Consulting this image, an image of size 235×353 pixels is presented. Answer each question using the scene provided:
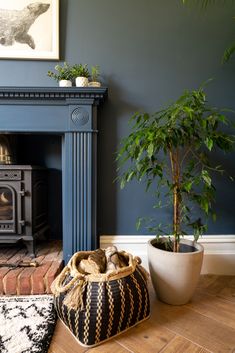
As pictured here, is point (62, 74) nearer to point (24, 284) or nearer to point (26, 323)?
point (24, 284)

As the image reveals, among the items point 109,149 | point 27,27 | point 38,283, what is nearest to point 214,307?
point 38,283

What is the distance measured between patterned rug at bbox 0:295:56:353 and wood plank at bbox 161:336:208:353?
55cm

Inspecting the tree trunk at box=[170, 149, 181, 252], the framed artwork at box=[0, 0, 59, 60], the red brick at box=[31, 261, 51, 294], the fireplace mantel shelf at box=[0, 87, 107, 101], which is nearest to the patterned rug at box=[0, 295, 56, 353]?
the red brick at box=[31, 261, 51, 294]

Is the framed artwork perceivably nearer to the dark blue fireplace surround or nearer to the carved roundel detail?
the dark blue fireplace surround

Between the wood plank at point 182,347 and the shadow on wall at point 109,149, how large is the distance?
793 mm

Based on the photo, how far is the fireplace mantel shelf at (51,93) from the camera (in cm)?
131

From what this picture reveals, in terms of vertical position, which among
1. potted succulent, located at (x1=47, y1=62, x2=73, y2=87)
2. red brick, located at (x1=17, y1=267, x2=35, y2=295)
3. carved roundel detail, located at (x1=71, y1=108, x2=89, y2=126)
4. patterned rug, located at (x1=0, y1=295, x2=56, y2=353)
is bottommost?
patterned rug, located at (x1=0, y1=295, x2=56, y2=353)

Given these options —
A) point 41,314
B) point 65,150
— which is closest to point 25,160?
point 65,150

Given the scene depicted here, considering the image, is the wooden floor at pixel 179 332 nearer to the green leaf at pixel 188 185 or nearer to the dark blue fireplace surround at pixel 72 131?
the dark blue fireplace surround at pixel 72 131

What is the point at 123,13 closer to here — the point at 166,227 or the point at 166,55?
the point at 166,55

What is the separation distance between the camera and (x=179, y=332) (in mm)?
995

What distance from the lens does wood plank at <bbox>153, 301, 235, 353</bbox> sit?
3.05 feet

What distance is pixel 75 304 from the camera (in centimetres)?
90

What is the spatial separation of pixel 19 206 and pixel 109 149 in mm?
766
